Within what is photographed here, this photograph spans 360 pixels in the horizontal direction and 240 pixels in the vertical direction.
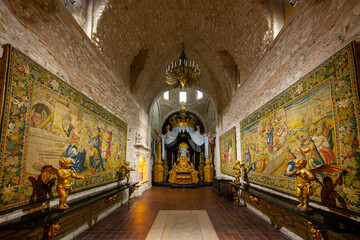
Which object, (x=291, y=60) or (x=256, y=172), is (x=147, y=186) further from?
(x=291, y=60)

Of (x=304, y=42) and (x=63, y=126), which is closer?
(x=304, y=42)

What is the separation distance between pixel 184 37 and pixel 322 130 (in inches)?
273

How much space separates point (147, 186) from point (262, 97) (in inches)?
322

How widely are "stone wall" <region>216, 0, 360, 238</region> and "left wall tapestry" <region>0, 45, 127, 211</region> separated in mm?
4514

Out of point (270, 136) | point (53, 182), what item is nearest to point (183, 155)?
point (270, 136)

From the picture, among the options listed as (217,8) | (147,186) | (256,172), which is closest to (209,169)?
(147,186)

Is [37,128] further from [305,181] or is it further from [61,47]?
[305,181]

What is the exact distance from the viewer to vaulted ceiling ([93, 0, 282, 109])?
5.12 meters

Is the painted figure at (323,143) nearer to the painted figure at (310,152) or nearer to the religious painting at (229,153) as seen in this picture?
the painted figure at (310,152)

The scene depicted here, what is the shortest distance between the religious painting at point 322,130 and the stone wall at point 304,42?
0.22 meters

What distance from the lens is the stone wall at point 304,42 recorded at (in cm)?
245

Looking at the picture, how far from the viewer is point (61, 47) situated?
335 cm

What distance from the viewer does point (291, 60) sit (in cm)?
366

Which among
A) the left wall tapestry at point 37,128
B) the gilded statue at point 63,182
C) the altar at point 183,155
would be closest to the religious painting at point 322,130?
the gilded statue at point 63,182
